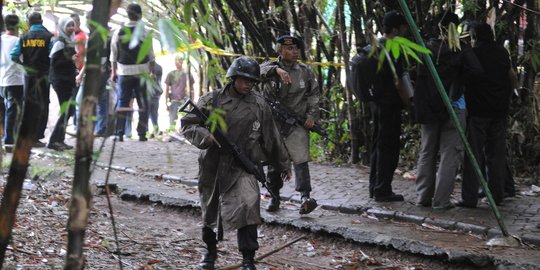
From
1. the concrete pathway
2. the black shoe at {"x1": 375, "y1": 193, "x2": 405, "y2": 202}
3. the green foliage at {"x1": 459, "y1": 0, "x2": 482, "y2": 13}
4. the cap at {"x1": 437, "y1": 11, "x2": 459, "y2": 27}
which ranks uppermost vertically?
the green foliage at {"x1": 459, "y1": 0, "x2": 482, "y2": 13}

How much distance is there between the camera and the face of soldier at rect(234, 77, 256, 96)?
19.4ft

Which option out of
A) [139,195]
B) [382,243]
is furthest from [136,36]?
[139,195]

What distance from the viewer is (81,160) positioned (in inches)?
121

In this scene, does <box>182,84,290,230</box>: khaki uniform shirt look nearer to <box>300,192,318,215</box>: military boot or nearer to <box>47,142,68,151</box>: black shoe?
<box>300,192,318,215</box>: military boot

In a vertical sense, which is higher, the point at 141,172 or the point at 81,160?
the point at 81,160

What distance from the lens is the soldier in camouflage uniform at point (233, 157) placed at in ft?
19.1

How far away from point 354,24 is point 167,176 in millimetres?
3184

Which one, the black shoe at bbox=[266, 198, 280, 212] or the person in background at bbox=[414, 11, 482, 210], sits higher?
the person in background at bbox=[414, 11, 482, 210]

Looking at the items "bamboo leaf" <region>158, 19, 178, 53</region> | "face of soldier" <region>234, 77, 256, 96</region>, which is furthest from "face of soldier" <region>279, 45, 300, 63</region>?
"bamboo leaf" <region>158, 19, 178, 53</region>

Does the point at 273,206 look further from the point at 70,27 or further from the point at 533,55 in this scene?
the point at 70,27

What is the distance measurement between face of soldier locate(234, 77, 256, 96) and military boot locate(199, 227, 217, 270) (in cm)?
110

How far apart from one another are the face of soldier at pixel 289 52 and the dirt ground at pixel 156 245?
1647 millimetres

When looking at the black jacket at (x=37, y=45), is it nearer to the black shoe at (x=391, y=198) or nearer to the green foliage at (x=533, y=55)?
the black shoe at (x=391, y=198)

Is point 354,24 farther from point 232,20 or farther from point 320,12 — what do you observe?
point 232,20
